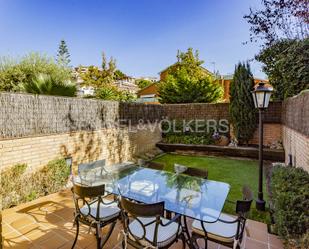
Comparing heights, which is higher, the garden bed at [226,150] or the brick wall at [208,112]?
the brick wall at [208,112]

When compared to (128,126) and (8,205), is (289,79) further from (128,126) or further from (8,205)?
(8,205)

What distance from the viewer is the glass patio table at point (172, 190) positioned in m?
2.42

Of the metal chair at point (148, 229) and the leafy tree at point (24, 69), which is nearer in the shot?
the metal chair at point (148, 229)

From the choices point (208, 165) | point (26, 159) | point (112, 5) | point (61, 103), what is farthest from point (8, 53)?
point (208, 165)

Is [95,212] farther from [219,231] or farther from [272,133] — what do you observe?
[272,133]

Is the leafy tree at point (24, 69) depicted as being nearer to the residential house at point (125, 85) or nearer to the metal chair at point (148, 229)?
the metal chair at point (148, 229)

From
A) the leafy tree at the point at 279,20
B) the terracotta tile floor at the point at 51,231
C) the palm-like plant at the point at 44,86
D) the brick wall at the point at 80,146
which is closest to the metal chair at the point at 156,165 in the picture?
the terracotta tile floor at the point at 51,231

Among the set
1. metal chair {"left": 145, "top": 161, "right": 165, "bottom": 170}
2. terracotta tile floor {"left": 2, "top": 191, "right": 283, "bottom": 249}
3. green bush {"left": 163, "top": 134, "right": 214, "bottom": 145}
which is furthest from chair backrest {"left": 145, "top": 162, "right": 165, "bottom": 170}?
green bush {"left": 163, "top": 134, "right": 214, "bottom": 145}

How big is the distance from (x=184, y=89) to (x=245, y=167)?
7035 mm

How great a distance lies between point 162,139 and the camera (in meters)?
9.25

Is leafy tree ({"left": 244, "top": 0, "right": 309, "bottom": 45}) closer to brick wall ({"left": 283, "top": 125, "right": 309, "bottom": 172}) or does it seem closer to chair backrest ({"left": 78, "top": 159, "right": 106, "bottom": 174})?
brick wall ({"left": 283, "top": 125, "right": 309, "bottom": 172})

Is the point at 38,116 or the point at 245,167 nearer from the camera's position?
the point at 38,116

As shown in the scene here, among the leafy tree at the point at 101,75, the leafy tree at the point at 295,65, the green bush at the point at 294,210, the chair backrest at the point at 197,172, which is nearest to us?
the green bush at the point at 294,210

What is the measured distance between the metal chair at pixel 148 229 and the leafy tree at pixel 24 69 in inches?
340
